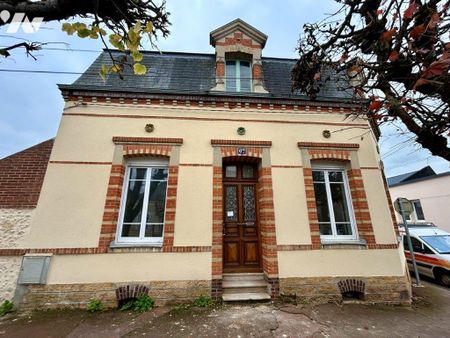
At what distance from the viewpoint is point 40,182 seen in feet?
14.3

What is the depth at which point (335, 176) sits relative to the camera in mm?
5316

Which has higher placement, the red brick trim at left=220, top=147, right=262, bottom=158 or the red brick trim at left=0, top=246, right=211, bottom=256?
the red brick trim at left=220, top=147, right=262, bottom=158

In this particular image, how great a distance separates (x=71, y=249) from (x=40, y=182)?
157 cm

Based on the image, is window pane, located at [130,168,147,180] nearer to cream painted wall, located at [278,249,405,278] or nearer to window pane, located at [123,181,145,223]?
window pane, located at [123,181,145,223]

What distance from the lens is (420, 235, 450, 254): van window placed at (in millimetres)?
6869

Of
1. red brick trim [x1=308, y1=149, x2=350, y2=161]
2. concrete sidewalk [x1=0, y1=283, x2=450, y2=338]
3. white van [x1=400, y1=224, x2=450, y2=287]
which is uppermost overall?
red brick trim [x1=308, y1=149, x2=350, y2=161]

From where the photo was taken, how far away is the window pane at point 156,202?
4.66 m

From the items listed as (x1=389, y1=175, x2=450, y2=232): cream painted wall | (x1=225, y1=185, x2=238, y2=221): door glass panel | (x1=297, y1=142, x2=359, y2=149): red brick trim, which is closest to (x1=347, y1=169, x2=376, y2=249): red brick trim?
(x1=297, y1=142, x2=359, y2=149): red brick trim

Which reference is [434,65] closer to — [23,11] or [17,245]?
[23,11]

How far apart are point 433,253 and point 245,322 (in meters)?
7.35

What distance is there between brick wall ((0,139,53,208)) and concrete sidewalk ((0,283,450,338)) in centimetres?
211

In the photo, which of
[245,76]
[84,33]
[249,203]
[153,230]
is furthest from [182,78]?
[153,230]

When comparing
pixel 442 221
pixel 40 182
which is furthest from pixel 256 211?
pixel 442 221

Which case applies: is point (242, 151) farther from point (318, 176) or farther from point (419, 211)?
point (419, 211)
